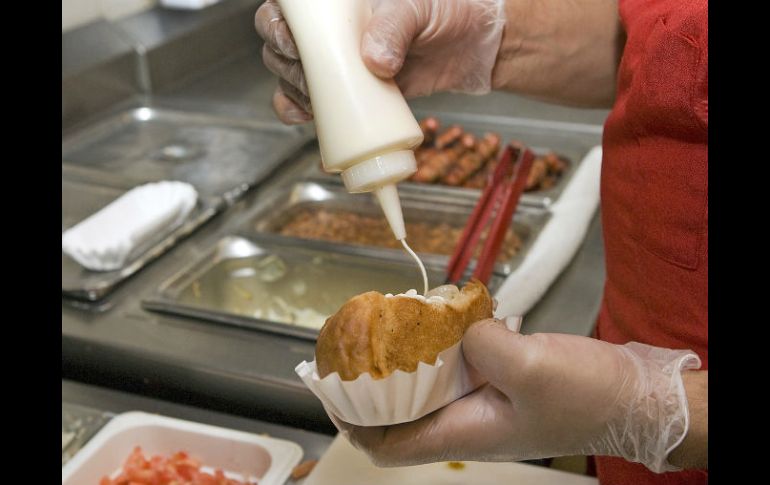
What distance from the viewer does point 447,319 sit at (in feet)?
3.64

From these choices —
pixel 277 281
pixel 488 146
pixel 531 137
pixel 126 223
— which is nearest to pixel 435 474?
pixel 277 281

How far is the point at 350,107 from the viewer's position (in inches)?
42.6

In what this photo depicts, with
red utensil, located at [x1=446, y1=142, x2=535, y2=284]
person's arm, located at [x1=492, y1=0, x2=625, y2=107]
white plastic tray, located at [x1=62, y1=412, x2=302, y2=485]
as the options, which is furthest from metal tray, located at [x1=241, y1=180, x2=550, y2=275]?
white plastic tray, located at [x1=62, y1=412, x2=302, y2=485]

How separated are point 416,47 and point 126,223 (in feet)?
3.18

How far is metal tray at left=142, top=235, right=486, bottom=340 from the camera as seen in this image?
1979 millimetres

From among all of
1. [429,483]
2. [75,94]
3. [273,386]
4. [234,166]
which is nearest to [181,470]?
[273,386]

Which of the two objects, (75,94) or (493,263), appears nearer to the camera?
(493,263)

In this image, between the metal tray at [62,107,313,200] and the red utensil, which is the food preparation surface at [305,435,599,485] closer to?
the red utensil

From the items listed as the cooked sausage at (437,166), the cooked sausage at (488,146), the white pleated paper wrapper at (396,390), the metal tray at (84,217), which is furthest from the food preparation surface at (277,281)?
the white pleated paper wrapper at (396,390)

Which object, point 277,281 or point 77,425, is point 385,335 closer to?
point 77,425

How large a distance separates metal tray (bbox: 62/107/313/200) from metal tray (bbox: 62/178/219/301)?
0.19ft

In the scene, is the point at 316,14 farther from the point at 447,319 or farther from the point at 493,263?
the point at 493,263

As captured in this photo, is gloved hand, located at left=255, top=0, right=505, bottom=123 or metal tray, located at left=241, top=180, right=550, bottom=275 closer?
gloved hand, located at left=255, top=0, right=505, bottom=123

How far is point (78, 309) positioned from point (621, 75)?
1298 mm
